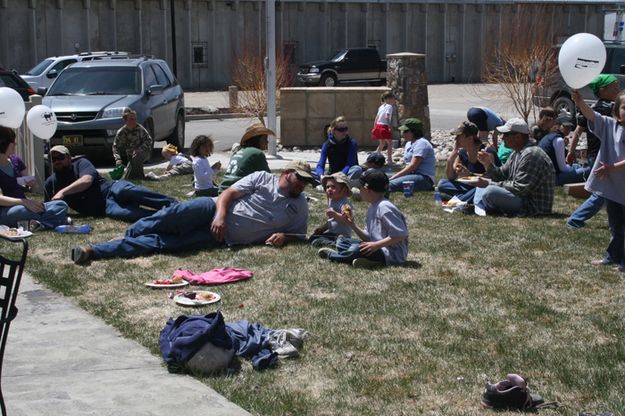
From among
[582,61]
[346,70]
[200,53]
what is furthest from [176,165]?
[200,53]

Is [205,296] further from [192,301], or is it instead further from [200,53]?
[200,53]

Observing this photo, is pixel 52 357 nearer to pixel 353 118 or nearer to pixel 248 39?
pixel 353 118

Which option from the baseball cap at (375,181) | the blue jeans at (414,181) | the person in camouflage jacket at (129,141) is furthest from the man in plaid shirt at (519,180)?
the person in camouflage jacket at (129,141)

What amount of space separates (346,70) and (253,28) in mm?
7383

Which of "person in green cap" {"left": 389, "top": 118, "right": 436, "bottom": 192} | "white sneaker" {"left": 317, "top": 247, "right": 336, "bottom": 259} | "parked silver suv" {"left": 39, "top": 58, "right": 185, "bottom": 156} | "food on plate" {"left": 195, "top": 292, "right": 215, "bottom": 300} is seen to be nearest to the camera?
"food on plate" {"left": 195, "top": 292, "right": 215, "bottom": 300}

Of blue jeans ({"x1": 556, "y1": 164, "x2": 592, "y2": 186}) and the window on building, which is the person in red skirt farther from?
the window on building

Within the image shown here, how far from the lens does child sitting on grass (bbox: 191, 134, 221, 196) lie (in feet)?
43.0

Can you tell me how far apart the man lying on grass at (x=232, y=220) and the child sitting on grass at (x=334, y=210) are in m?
0.22

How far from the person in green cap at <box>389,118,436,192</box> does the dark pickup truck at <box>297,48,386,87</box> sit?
2729 centimetres

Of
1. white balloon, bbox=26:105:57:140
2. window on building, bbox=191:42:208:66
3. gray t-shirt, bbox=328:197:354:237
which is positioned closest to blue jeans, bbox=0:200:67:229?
white balloon, bbox=26:105:57:140

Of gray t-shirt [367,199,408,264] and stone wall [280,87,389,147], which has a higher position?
stone wall [280,87,389,147]

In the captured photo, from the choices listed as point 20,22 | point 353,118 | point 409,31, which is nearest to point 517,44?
point 353,118

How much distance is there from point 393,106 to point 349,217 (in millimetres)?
9197

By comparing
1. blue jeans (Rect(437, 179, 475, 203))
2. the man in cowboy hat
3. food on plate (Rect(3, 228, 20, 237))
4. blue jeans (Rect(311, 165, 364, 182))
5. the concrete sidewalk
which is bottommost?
the concrete sidewalk
